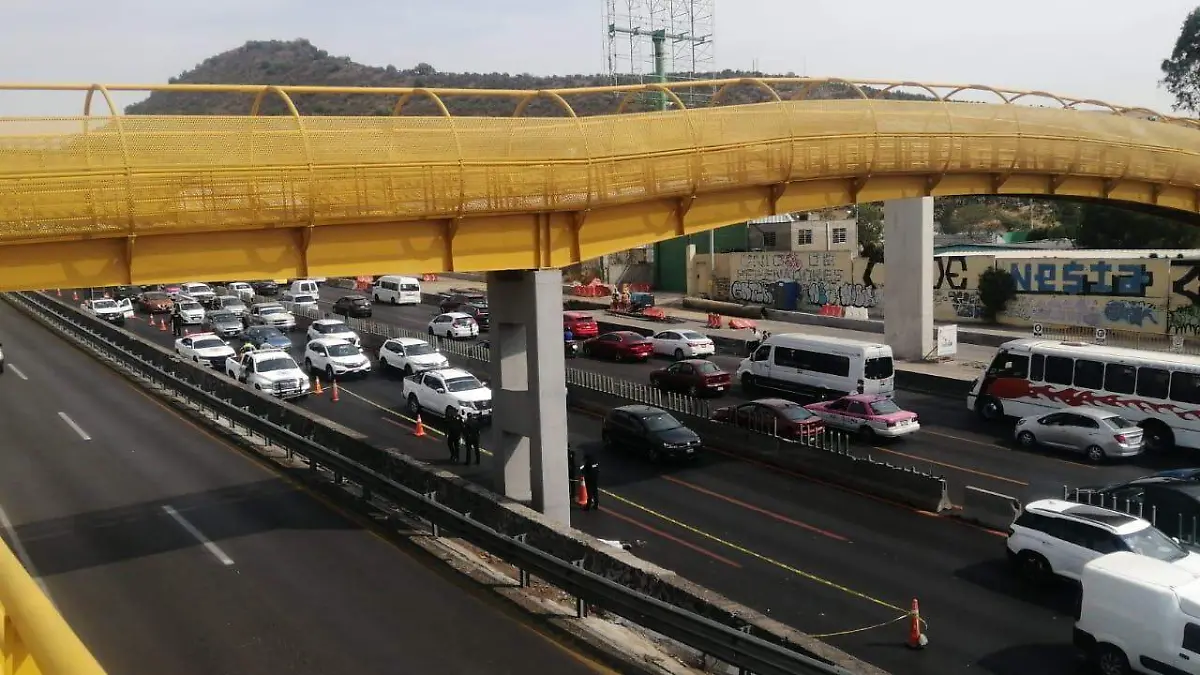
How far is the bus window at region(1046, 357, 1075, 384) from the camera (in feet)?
89.3

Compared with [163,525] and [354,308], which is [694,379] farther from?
[354,308]

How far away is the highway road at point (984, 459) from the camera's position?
73.3 feet

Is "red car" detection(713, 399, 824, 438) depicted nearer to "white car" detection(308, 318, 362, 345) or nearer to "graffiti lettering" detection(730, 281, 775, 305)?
"white car" detection(308, 318, 362, 345)

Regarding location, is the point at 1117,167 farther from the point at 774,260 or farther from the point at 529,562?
the point at 774,260

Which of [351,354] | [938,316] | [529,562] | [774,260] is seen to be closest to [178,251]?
[529,562]

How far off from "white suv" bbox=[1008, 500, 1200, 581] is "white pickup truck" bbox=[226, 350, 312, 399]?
77.2 ft

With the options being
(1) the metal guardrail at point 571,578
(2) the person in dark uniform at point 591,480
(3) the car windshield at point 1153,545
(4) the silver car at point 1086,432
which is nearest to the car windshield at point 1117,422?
(4) the silver car at point 1086,432

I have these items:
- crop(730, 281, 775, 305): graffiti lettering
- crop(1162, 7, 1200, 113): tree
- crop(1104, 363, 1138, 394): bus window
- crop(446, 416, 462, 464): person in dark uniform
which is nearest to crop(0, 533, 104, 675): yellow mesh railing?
crop(446, 416, 462, 464): person in dark uniform

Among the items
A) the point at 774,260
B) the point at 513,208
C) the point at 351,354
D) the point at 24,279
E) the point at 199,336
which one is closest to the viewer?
the point at 24,279

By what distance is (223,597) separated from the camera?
566 inches

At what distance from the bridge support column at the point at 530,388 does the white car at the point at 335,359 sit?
18.7 metres

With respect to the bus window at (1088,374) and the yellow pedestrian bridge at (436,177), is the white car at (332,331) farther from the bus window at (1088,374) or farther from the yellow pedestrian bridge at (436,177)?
the bus window at (1088,374)

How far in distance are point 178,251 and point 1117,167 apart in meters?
25.2

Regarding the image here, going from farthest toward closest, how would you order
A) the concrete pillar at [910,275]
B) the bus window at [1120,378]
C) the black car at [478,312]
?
the black car at [478,312] < the concrete pillar at [910,275] < the bus window at [1120,378]
